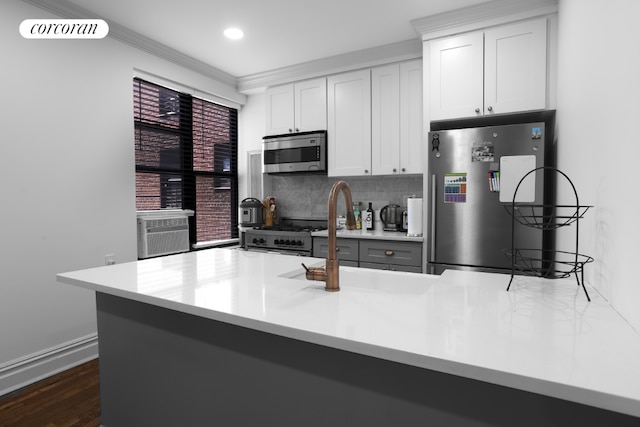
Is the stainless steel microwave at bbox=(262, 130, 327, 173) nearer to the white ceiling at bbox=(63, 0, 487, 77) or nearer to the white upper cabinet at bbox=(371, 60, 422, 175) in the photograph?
the white upper cabinet at bbox=(371, 60, 422, 175)

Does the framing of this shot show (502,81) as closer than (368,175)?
Yes

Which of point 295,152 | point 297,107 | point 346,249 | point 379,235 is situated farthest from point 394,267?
point 297,107

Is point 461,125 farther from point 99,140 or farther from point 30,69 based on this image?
point 30,69

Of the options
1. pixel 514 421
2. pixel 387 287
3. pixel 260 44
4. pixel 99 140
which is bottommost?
pixel 514 421

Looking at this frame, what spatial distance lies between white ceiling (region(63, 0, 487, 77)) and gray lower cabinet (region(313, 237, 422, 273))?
1865 mm

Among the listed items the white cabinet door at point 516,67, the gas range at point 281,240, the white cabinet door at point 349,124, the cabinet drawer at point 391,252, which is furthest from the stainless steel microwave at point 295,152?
the white cabinet door at point 516,67

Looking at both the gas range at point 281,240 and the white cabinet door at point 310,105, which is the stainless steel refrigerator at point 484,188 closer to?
the gas range at point 281,240

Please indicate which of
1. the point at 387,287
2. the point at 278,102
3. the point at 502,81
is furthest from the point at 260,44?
the point at 387,287

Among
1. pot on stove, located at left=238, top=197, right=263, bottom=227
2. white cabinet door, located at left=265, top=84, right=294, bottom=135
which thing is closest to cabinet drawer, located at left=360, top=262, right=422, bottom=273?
pot on stove, located at left=238, top=197, right=263, bottom=227

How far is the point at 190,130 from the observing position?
3908 mm

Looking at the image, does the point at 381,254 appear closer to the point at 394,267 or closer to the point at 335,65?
the point at 394,267

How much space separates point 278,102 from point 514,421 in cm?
382

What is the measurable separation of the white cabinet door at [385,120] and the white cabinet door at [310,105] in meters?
0.56

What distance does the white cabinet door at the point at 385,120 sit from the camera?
3412 mm
